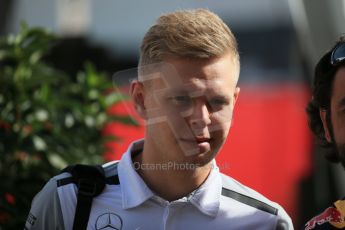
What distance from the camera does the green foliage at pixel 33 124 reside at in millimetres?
3537

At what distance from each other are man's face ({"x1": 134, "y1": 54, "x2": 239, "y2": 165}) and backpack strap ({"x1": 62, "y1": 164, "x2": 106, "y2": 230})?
0.28 m

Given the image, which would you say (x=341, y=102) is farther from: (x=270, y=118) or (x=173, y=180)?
(x=270, y=118)

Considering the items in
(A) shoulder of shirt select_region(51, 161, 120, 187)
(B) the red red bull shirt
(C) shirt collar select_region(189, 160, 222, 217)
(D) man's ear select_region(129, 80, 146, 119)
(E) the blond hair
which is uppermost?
(E) the blond hair

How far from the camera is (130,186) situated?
2562 mm

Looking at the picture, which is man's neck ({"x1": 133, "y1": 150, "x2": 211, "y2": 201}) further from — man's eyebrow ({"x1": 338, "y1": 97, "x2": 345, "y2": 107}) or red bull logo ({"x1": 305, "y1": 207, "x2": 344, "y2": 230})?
man's eyebrow ({"x1": 338, "y1": 97, "x2": 345, "y2": 107})

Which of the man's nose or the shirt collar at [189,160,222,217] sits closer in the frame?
the man's nose

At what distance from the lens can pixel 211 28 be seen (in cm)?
247

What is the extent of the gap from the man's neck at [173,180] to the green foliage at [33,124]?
1069 mm

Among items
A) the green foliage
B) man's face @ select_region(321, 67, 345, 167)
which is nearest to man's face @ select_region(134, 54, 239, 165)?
man's face @ select_region(321, 67, 345, 167)

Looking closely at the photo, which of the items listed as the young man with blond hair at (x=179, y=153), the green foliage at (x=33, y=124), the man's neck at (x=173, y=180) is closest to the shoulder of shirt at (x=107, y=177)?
the young man with blond hair at (x=179, y=153)

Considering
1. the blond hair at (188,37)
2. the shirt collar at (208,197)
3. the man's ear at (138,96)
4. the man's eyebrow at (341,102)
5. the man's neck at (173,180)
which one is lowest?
the shirt collar at (208,197)

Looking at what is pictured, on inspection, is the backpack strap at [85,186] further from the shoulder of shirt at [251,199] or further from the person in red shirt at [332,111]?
the person in red shirt at [332,111]

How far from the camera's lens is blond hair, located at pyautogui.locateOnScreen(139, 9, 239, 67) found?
243 centimetres

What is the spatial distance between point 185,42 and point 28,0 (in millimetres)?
9555
